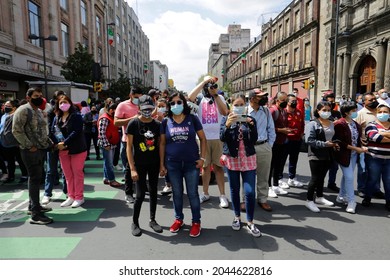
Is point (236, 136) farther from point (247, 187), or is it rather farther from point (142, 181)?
point (142, 181)

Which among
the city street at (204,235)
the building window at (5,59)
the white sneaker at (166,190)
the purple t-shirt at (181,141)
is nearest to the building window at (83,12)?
the building window at (5,59)

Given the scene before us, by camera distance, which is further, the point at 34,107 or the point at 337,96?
the point at 337,96

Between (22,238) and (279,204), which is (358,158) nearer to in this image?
(279,204)

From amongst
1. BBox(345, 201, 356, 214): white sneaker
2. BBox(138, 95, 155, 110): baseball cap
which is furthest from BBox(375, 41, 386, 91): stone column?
BBox(138, 95, 155, 110): baseball cap

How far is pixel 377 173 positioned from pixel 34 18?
80.1 ft

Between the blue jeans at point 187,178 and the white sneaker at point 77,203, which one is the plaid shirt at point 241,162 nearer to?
the blue jeans at point 187,178

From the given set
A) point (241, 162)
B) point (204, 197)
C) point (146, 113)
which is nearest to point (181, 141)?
point (146, 113)

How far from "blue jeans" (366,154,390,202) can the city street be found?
32cm

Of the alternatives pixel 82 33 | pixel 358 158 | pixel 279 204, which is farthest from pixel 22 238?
pixel 82 33

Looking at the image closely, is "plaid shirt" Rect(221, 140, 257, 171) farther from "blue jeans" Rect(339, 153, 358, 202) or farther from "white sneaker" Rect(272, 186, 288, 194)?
"white sneaker" Rect(272, 186, 288, 194)

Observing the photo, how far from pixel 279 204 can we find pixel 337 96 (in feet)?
66.2

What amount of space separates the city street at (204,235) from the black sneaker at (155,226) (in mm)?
63

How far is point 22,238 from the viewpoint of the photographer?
12.3 feet

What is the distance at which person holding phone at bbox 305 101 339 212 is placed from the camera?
4422 millimetres
